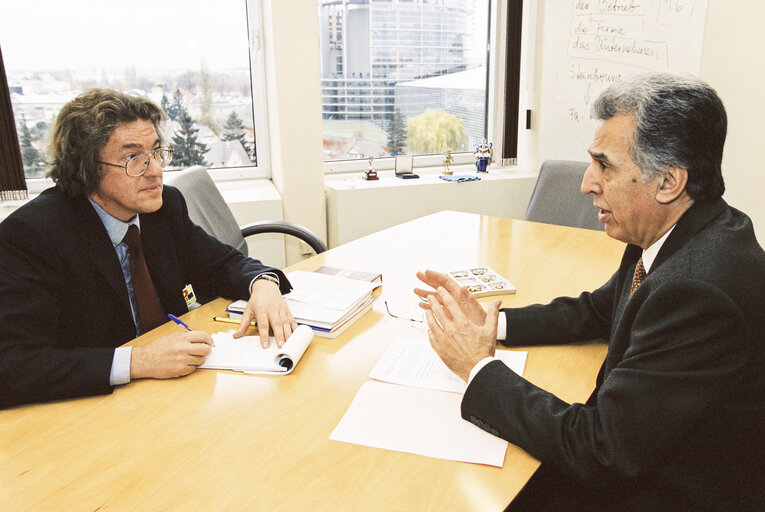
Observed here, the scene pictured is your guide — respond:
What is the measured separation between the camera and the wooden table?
0.96m

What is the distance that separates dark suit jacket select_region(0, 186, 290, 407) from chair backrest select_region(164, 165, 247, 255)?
0.57 m

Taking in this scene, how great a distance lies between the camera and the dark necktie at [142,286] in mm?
1639

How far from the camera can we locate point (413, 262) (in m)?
2.16

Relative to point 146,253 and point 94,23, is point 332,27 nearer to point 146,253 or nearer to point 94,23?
point 94,23

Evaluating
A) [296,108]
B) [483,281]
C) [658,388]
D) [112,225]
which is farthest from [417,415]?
[296,108]

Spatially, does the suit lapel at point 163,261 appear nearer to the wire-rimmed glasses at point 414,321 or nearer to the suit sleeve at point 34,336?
the suit sleeve at point 34,336

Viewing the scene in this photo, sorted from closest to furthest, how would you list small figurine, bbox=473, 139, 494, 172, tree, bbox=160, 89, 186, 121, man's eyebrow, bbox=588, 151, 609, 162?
man's eyebrow, bbox=588, 151, 609, 162, tree, bbox=160, 89, 186, 121, small figurine, bbox=473, 139, 494, 172

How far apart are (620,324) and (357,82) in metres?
3.04

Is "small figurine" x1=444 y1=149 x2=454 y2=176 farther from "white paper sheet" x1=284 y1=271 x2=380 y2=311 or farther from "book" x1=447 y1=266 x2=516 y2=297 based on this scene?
"white paper sheet" x1=284 y1=271 x2=380 y2=311

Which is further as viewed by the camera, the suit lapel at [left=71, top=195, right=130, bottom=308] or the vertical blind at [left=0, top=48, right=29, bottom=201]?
the vertical blind at [left=0, top=48, right=29, bottom=201]

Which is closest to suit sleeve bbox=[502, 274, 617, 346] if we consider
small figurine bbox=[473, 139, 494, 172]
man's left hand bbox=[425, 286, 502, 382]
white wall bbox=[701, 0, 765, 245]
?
man's left hand bbox=[425, 286, 502, 382]

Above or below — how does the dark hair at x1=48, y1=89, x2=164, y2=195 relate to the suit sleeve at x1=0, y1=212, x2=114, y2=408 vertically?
above

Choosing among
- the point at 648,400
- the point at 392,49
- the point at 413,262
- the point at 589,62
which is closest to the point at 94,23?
the point at 392,49

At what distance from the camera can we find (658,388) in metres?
0.97
